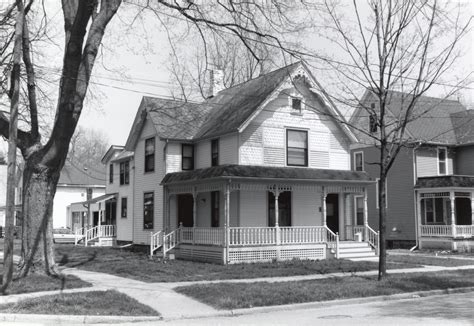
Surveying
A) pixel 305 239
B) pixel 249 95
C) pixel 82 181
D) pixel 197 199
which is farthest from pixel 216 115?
pixel 82 181

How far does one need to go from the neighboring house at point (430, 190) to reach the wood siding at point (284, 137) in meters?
4.59

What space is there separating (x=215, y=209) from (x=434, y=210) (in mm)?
14695

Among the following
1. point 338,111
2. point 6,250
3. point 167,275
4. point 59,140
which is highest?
point 338,111

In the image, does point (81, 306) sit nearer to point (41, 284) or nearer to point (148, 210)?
point (41, 284)

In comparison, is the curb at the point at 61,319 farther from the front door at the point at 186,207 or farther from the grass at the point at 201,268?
the front door at the point at 186,207

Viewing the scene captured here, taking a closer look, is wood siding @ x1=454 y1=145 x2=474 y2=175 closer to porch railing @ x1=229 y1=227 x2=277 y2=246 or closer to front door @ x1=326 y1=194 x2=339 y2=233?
front door @ x1=326 y1=194 x2=339 y2=233

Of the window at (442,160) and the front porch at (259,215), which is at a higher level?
the window at (442,160)

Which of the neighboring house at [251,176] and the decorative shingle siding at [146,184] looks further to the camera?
the decorative shingle siding at [146,184]

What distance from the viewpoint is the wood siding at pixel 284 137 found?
24656mm

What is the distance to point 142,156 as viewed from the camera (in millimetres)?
29469

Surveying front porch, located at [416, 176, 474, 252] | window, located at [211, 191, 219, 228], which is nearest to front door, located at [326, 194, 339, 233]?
window, located at [211, 191, 219, 228]

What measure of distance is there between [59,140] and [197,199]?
37.7ft

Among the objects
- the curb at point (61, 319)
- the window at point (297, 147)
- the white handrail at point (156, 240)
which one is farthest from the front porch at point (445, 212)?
the curb at point (61, 319)

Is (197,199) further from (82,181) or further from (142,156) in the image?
(82,181)
